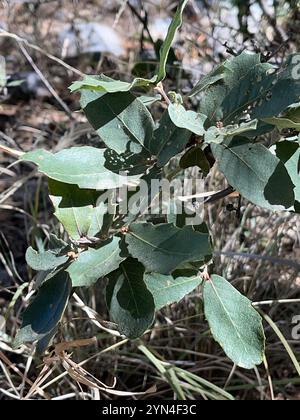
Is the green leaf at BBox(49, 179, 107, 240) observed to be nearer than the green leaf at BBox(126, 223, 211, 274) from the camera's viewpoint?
No

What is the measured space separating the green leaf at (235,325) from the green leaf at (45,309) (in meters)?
0.18

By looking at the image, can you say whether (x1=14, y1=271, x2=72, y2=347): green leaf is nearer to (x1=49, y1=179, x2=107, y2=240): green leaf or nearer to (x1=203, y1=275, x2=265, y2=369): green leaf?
(x1=49, y1=179, x2=107, y2=240): green leaf

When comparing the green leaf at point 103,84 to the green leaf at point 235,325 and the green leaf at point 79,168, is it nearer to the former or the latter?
the green leaf at point 79,168

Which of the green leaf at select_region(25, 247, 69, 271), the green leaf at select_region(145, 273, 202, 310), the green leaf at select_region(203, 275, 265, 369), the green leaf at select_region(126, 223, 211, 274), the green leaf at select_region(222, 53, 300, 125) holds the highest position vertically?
the green leaf at select_region(222, 53, 300, 125)

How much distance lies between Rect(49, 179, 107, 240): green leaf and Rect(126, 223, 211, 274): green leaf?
2.4 inches

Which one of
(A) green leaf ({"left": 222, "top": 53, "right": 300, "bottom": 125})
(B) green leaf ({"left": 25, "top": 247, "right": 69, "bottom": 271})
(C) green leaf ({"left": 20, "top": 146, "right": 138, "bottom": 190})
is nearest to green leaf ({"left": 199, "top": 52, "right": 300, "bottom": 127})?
(A) green leaf ({"left": 222, "top": 53, "right": 300, "bottom": 125})

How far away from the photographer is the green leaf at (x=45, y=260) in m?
0.82

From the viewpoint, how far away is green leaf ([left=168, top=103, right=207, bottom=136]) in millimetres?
773

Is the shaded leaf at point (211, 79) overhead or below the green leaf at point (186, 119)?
overhead

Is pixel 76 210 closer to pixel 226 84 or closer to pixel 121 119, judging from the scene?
pixel 121 119

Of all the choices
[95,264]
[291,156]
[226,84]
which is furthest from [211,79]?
[95,264]

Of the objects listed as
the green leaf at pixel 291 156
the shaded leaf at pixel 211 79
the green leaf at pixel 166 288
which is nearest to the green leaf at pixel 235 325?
the green leaf at pixel 166 288

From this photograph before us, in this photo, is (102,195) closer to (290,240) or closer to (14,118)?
(290,240)
